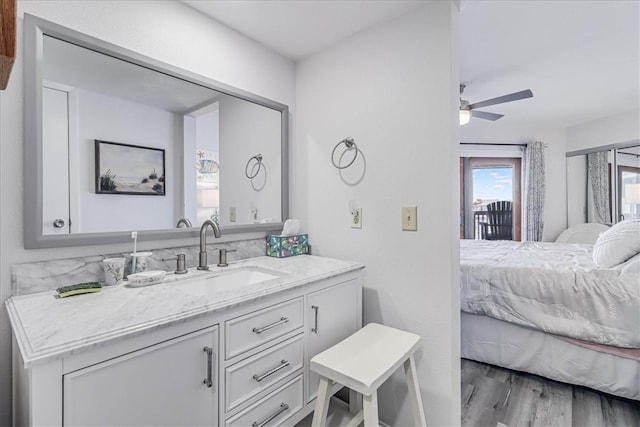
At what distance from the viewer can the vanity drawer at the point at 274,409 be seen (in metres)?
1.11

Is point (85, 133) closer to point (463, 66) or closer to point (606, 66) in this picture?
point (463, 66)

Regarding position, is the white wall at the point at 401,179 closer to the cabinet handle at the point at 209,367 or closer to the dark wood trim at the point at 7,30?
the cabinet handle at the point at 209,367

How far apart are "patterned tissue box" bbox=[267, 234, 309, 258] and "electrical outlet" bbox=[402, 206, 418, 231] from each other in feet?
2.24

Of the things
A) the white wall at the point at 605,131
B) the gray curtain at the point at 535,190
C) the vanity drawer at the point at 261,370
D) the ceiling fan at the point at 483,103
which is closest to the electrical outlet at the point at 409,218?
the vanity drawer at the point at 261,370

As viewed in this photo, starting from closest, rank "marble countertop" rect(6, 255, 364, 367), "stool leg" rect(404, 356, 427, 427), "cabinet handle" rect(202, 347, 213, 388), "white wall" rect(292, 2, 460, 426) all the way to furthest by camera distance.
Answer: "marble countertop" rect(6, 255, 364, 367), "cabinet handle" rect(202, 347, 213, 388), "stool leg" rect(404, 356, 427, 427), "white wall" rect(292, 2, 460, 426)

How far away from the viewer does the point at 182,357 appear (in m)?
0.94

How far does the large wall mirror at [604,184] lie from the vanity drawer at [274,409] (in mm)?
4654

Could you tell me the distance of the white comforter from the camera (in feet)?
6.08

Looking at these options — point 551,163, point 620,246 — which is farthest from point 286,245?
point 551,163

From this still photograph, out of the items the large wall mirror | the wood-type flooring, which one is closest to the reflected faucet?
the wood-type flooring

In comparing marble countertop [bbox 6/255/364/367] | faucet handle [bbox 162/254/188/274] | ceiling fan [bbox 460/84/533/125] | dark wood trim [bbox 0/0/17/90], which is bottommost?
marble countertop [bbox 6/255/364/367]

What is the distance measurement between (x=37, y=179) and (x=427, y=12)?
6.06 feet

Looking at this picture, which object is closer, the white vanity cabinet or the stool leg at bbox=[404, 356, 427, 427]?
the white vanity cabinet

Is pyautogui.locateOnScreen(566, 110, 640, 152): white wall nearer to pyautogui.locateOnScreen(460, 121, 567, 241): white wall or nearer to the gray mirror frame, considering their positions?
pyautogui.locateOnScreen(460, 121, 567, 241): white wall
